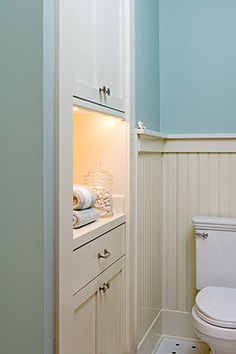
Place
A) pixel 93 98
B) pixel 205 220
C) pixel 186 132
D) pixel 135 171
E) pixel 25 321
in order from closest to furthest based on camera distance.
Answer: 1. pixel 25 321
2. pixel 93 98
3. pixel 135 171
4. pixel 205 220
5. pixel 186 132

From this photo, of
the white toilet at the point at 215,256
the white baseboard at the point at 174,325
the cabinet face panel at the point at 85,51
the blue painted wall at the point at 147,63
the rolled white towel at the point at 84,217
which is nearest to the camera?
A: the cabinet face panel at the point at 85,51

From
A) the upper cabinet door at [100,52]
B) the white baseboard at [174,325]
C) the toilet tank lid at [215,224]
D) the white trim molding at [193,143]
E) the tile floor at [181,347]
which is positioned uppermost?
the upper cabinet door at [100,52]

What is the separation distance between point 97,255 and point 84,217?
152 millimetres

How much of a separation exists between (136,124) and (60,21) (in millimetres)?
886

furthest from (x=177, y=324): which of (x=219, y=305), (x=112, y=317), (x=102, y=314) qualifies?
(x=102, y=314)

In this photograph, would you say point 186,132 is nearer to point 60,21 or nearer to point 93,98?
point 93,98

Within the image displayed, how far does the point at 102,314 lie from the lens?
1592 millimetres

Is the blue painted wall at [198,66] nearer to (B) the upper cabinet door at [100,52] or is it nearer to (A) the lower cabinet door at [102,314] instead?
(B) the upper cabinet door at [100,52]

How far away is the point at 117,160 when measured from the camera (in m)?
1.86

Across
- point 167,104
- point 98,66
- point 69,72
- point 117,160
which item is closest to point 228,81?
point 167,104

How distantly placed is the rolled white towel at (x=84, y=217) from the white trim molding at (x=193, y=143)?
811 millimetres

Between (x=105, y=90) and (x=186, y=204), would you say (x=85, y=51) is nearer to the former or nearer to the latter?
(x=105, y=90)

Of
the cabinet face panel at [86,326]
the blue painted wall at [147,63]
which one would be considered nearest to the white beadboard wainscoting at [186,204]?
the blue painted wall at [147,63]

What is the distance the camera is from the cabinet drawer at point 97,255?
1.35 m
